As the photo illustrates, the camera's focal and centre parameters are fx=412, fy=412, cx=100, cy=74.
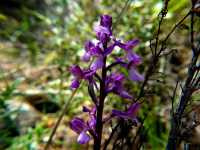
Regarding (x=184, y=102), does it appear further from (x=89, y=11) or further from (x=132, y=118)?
(x=89, y=11)

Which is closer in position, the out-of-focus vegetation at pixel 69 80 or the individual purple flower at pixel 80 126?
→ the individual purple flower at pixel 80 126

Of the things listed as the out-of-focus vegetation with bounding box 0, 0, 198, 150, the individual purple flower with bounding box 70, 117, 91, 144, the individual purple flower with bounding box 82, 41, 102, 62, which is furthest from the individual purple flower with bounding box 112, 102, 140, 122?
the out-of-focus vegetation with bounding box 0, 0, 198, 150

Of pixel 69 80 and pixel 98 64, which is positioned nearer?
pixel 98 64

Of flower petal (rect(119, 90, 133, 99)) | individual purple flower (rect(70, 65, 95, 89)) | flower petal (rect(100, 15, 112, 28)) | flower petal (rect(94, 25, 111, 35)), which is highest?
flower petal (rect(100, 15, 112, 28))

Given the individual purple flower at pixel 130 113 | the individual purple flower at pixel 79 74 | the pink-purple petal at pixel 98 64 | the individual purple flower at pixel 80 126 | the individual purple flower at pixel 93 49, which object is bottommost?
the individual purple flower at pixel 80 126

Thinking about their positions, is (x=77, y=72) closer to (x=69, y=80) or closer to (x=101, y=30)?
(x=101, y=30)

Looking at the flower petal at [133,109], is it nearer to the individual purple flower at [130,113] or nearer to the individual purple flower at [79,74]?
the individual purple flower at [130,113]

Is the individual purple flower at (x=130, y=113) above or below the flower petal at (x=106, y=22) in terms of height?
below

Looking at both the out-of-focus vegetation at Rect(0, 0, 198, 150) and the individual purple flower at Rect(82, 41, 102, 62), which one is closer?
the individual purple flower at Rect(82, 41, 102, 62)

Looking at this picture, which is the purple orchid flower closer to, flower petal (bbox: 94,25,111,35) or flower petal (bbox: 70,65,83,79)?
flower petal (bbox: 70,65,83,79)

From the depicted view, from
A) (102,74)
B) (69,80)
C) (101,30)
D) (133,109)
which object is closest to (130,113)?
(133,109)

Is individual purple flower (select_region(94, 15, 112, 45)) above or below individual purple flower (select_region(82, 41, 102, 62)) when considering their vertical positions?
above

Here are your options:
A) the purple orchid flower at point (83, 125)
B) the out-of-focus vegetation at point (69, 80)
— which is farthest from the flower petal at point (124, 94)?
the out-of-focus vegetation at point (69, 80)
